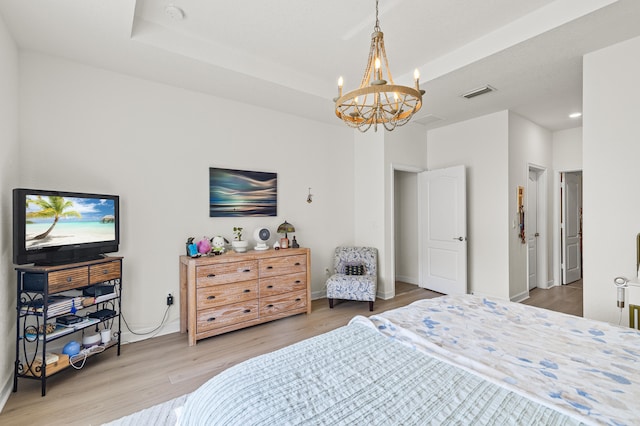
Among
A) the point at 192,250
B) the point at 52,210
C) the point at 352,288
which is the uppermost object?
the point at 52,210

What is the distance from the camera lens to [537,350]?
144cm

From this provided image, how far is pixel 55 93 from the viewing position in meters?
2.68

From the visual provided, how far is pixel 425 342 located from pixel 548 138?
5.26 meters

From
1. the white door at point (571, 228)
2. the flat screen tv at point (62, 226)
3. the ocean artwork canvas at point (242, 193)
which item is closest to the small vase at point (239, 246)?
the ocean artwork canvas at point (242, 193)

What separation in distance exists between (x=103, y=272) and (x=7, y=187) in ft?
2.95

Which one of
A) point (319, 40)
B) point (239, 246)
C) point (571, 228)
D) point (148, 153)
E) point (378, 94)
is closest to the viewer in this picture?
point (378, 94)

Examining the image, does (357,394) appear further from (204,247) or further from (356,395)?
(204,247)

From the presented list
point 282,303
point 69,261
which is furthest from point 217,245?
point 69,261

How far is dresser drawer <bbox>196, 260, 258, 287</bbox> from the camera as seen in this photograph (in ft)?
9.86

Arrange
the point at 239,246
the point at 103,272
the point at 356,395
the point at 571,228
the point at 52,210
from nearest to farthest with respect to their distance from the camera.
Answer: the point at 356,395 → the point at 52,210 → the point at 103,272 → the point at 239,246 → the point at 571,228

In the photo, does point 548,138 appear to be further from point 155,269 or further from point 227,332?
point 155,269

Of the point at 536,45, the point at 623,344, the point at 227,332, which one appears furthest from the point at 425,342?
the point at 536,45

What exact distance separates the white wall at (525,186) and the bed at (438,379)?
2.82 m

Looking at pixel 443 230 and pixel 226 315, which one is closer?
pixel 226 315
